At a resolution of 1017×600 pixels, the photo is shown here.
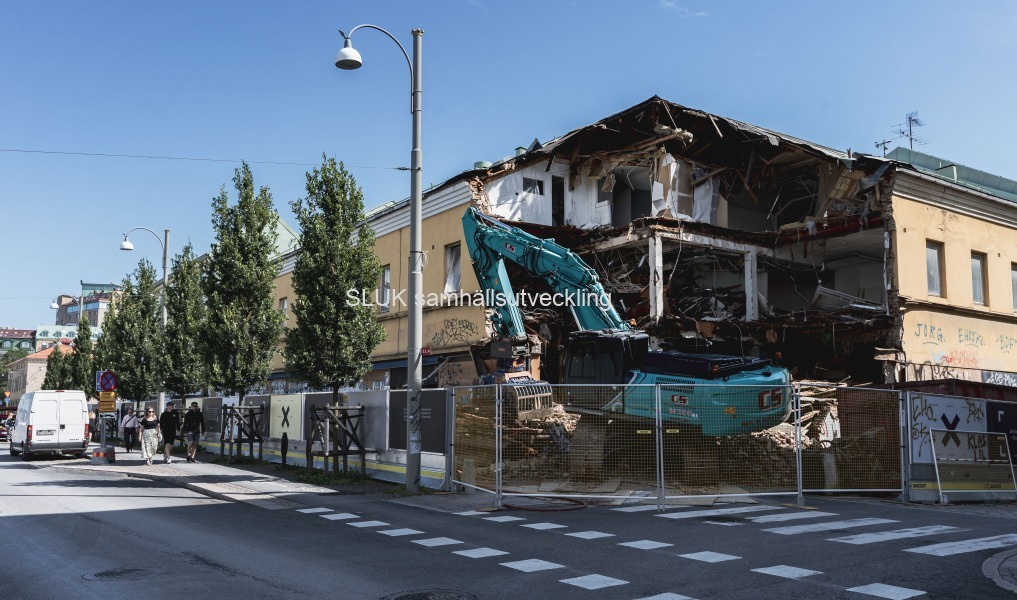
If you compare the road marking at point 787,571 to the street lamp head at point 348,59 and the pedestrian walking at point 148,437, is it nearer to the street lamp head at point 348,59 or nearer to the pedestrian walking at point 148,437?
the street lamp head at point 348,59

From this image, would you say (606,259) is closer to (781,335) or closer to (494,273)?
(781,335)

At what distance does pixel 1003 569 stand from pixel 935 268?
18.4m

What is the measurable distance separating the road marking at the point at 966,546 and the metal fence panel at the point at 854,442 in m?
4.03

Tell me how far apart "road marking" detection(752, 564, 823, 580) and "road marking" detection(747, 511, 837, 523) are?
136 inches

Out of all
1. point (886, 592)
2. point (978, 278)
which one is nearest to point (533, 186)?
point (978, 278)

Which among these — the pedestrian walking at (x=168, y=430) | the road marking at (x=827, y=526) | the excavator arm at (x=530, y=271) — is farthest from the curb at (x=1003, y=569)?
the pedestrian walking at (x=168, y=430)

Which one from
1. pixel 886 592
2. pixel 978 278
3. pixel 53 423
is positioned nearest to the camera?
pixel 886 592

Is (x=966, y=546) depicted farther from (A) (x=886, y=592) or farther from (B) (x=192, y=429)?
(B) (x=192, y=429)

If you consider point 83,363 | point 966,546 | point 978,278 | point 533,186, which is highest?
point 533,186

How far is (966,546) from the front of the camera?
9164 mm

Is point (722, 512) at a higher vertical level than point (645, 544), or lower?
lower

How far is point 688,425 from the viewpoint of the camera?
527 inches

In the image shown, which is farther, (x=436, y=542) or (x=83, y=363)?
(x=83, y=363)

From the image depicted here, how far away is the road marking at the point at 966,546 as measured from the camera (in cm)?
876
